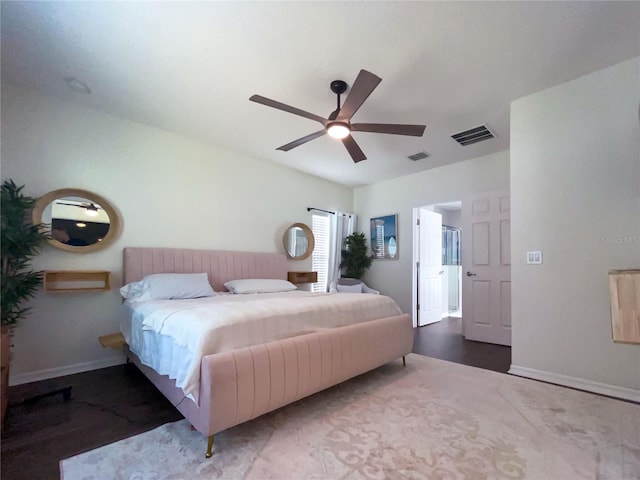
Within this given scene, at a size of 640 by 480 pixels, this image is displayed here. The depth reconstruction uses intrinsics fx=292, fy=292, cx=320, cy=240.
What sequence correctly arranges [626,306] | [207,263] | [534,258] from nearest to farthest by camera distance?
[626,306]
[534,258]
[207,263]

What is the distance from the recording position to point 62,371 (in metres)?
2.79

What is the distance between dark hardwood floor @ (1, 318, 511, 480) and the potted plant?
1.21ft

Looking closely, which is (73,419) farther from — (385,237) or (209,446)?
(385,237)

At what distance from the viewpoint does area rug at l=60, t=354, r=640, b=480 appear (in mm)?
1501

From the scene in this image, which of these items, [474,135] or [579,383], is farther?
[474,135]

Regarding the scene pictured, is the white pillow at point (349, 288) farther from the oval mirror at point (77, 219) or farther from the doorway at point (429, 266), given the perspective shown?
the oval mirror at point (77, 219)

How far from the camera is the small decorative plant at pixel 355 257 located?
5402mm

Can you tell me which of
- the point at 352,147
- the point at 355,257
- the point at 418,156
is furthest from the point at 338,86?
the point at 355,257

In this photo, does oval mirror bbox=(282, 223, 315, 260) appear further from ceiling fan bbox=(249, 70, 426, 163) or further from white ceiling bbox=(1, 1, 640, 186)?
ceiling fan bbox=(249, 70, 426, 163)

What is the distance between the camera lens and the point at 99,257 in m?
3.04

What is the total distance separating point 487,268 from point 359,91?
3363 millimetres

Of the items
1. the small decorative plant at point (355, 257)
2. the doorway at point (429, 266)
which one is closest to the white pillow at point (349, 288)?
the small decorative plant at point (355, 257)

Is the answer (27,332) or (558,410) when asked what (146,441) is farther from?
(558,410)

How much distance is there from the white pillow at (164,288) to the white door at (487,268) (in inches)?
144
